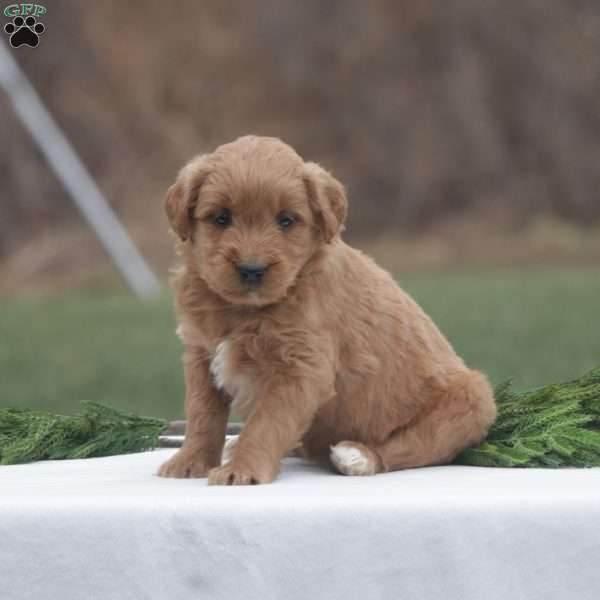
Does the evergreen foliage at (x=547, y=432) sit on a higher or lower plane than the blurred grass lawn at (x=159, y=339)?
lower

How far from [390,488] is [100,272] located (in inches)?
775

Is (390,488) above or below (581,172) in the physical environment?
below

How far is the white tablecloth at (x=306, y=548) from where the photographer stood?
2.90 metres

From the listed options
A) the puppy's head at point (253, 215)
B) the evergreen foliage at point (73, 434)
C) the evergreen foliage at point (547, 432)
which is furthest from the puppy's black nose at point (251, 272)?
the evergreen foliage at point (73, 434)

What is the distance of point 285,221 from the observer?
12.0ft

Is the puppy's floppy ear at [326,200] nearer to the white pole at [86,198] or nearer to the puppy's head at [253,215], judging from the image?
the puppy's head at [253,215]

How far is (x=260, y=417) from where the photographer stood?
3.65 m

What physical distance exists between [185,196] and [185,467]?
2.96 ft

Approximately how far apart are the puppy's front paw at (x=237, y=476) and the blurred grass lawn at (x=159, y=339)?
6873 millimetres

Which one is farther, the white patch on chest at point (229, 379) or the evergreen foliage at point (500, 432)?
the evergreen foliage at point (500, 432)

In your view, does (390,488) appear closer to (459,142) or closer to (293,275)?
(293,275)

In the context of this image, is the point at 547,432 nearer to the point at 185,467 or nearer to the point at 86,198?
the point at 185,467

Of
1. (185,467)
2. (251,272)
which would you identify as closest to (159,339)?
(185,467)

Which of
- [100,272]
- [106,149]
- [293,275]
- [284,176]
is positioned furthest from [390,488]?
[106,149]
